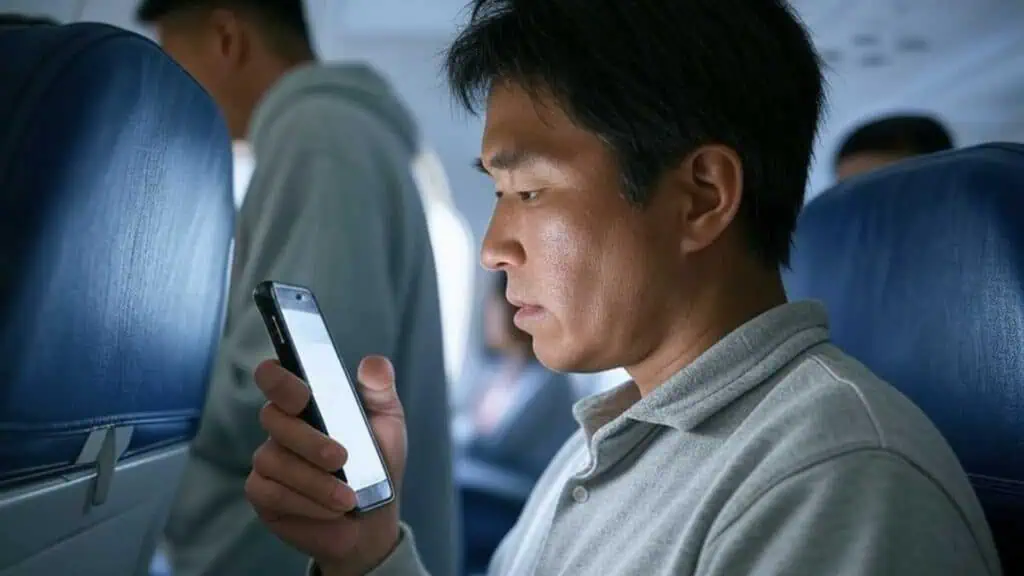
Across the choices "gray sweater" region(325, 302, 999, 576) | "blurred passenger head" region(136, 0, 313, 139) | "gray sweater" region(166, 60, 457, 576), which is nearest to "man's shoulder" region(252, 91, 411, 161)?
"gray sweater" region(166, 60, 457, 576)

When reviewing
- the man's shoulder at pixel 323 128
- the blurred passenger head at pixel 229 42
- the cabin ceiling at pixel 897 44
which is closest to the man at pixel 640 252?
the man's shoulder at pixel 323 128

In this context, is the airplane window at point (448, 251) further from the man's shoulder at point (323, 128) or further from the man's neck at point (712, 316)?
the man's neck at point (712, 316)

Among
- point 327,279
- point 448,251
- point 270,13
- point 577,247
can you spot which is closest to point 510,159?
point 577,247

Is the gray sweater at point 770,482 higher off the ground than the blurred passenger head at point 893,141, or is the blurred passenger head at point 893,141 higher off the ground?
the blurred passenger head at point 893,141

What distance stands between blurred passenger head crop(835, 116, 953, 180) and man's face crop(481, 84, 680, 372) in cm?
160

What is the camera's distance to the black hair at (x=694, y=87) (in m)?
0.85

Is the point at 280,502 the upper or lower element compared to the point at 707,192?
lower

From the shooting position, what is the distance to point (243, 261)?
1365 mm

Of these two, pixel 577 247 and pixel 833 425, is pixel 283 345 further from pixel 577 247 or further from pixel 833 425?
pixel 833 425

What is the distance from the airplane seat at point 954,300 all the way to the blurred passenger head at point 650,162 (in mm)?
128

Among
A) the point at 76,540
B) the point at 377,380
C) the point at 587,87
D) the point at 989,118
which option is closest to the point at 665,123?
the point at 587,87

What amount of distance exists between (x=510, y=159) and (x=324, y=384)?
0.92ft

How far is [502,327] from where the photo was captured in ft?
13.5

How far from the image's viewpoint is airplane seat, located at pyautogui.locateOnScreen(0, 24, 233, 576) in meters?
0.63
